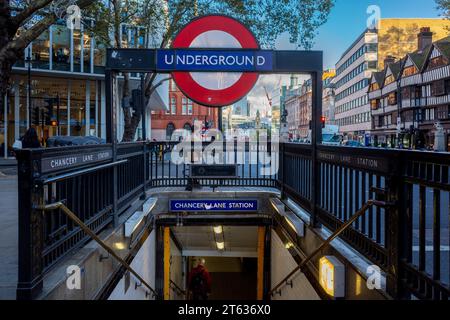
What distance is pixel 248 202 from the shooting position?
8711 millimetres

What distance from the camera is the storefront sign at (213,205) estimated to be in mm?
8398

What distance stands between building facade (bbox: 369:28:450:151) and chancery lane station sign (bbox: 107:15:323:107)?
48.6 metres

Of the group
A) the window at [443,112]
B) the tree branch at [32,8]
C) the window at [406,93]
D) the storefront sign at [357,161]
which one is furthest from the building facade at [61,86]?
the window at [406,93]

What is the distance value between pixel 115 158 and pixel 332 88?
131238mm

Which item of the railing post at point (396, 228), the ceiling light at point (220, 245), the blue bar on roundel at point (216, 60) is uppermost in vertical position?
the blue bar on roundel at point (216, 60)

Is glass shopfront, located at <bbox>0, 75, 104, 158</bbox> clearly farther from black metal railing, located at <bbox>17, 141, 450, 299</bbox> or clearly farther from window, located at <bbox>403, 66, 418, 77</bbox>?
window, located at <bbox>403, 66, 418, 77</bbox>

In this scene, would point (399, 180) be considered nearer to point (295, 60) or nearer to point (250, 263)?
point (295, 60)

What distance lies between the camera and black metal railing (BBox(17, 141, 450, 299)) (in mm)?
3068

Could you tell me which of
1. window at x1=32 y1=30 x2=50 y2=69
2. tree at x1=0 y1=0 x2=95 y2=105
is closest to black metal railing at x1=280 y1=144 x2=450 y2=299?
tree at x1=0 y1=0 x2=95 y2=105

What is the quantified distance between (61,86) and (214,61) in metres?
34.9

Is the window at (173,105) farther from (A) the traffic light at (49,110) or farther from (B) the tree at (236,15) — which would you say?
(B) the tree at (236,15)

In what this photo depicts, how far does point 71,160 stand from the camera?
412 centimetres

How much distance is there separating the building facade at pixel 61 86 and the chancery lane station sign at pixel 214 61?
27.7 m
